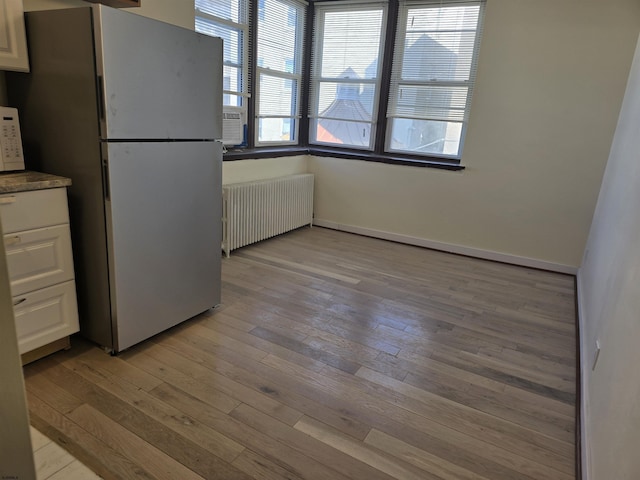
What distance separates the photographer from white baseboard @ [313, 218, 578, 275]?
395cm

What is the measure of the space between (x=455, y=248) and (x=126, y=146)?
332 centimetres

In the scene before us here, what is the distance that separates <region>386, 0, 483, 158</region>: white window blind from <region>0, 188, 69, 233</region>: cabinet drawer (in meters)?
3.38

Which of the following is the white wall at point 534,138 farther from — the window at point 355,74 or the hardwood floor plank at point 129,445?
the hardwood floor plank at point 129,445

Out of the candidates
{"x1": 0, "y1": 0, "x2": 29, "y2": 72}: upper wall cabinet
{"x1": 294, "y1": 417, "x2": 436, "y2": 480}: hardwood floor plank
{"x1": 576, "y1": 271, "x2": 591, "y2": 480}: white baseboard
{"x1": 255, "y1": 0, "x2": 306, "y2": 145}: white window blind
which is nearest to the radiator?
{"x1": 255, "y1": 0, "x2": 306, "y2": 145}: white window blind

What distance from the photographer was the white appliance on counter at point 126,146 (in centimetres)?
187

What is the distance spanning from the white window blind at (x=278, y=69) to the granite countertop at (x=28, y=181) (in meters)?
2.50

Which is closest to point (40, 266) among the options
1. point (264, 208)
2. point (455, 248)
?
point (264, 208)

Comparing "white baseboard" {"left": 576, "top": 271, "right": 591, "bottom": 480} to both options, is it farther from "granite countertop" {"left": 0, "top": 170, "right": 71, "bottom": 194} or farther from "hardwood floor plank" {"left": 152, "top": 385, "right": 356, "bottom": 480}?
"granite countertop" {"left": 0, "top": 170, "right": 71, "bottom": 194}

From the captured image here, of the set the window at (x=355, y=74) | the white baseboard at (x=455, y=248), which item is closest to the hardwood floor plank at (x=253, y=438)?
the window at (x=355, y=74)

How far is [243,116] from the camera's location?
4051 mm

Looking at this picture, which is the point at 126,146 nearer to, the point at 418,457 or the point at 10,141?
the point at 10,141

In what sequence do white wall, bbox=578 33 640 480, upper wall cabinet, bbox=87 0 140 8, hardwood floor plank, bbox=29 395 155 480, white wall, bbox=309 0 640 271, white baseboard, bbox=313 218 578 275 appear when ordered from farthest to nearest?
white baseboard, bbox=313 218 578 275 < white wall, bbox=309 0 640 271 < upper wall cabinet, bbox=87 0 140 8 < hardwood floor plank, bbox=29 395 155 480 < white wall, bbox=578 33 640 480

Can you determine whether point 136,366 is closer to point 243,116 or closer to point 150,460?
point 150,460

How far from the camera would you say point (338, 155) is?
476 centimetres
